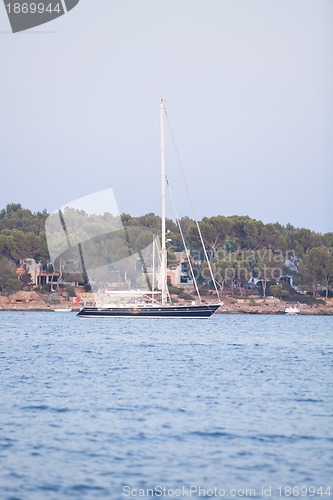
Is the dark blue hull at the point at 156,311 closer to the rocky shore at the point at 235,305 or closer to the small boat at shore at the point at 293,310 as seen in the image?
the rocky shore at the point at 235,305

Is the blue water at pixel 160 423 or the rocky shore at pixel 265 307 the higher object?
the rocky shore at pixel 265 307

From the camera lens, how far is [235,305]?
97.1 m

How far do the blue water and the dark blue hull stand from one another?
23.5 metres

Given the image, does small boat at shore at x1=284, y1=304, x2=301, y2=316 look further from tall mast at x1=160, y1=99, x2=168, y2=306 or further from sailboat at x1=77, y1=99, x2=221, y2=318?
tall mast at x1=160, y1=99, x2=168, y2=306

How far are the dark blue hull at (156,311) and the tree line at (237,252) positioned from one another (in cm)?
2792

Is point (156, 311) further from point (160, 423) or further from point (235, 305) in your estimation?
point (160, 423)

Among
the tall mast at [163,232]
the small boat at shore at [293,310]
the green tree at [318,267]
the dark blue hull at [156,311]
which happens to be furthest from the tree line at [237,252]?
the tall mast at [163,232]

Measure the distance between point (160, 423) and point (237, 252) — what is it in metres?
81.3

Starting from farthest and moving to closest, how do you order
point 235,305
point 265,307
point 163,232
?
point 265,307 < point 235,305 < point 163,232

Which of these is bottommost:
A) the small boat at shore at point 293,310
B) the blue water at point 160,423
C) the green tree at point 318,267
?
the blue water at point 160,423

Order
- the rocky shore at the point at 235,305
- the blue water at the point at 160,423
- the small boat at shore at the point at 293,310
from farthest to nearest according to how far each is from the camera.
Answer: the rocky shore at the point at 235,305 → the small boat at shore at the point at 293,310 → the blue water at the point at 160,423

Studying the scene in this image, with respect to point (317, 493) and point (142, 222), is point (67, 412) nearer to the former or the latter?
point (317, 493)

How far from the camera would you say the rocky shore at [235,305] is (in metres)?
96.2

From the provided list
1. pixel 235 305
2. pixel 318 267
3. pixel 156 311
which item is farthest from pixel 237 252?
pixel 156 311
